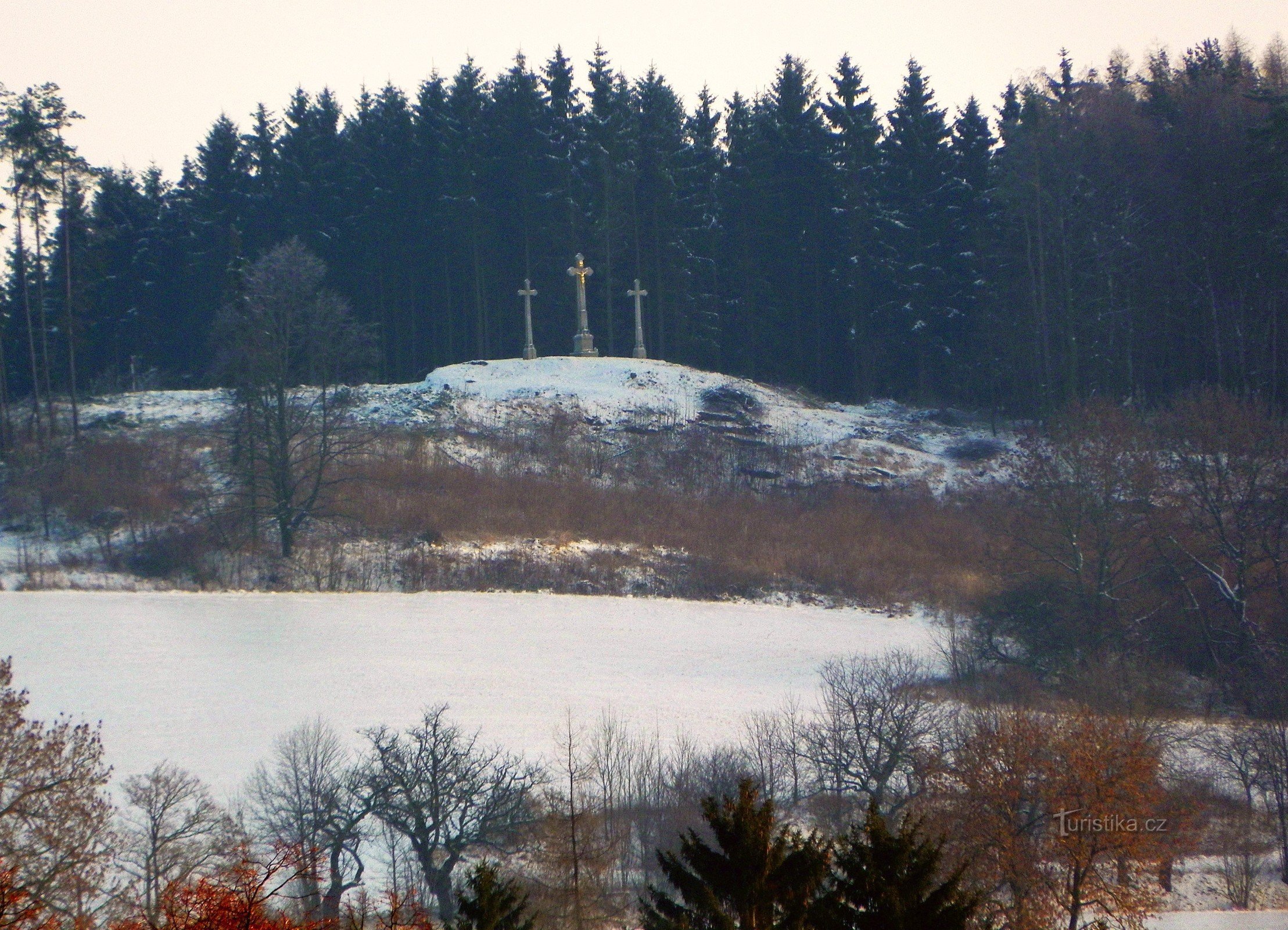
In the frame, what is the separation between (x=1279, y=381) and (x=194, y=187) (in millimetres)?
52840

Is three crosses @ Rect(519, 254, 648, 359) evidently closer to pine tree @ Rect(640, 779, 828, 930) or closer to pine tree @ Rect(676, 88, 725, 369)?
pine tree @ Rect(676, 88, 725, 369)

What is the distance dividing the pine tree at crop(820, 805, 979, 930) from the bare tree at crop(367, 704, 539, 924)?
357 inches

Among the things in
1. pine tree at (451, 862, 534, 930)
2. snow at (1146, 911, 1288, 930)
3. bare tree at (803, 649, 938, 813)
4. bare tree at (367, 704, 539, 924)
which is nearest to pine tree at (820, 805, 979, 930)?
pine tree at (451, 862, 534, 930)

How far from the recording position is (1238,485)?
31.5 metres

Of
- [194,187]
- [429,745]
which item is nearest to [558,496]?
[429,745]

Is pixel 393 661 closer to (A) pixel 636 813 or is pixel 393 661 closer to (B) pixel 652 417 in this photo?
(A) pixel 636 813

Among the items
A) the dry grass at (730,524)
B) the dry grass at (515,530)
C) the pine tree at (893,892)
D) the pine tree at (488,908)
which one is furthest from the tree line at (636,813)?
the dry grass at (515,530)

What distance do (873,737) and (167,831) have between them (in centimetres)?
1210

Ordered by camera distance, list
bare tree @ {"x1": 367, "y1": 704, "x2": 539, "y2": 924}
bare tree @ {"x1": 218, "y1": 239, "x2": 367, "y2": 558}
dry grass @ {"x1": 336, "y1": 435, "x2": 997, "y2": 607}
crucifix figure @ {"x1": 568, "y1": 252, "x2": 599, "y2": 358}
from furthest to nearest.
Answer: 1. crucifix figure @ {"x1": 568, "y1": 252, "x2": 599, "y2": 358}
2. bare tree @ {"x1": 218, "y1": 239, "x2": 367, "y2": 558}
3. dry grass @ {"x1": 336, "y1": 435, "x2": 997, "y2": 607}
4. bare tree @ {"x1": 367, "y1": 704, "x2": 539, "y2": 924}

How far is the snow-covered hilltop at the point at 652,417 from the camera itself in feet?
146

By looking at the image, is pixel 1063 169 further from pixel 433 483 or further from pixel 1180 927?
pixel 1180 927

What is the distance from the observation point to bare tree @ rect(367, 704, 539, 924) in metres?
17.9

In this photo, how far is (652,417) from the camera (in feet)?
154

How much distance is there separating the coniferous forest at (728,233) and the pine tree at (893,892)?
4091 centimetres
